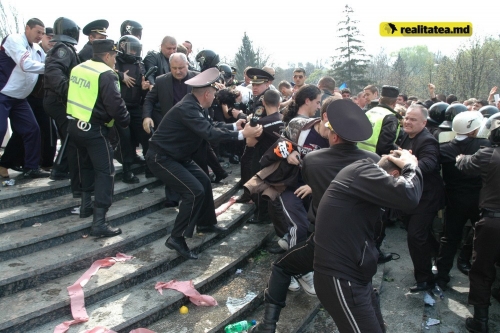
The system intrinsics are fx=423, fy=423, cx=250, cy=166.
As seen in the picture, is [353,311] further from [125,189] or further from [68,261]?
[125,189]

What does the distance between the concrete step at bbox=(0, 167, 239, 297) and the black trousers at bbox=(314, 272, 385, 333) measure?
9.40ft

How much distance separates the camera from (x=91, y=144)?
5277 mm

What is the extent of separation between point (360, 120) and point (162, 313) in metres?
2.69

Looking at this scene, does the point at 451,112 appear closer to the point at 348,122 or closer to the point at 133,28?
the point at 348,122

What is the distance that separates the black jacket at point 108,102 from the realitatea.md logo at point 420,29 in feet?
24.4

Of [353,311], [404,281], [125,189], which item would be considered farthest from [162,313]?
[404,281]

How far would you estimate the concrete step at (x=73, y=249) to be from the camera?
4238mm

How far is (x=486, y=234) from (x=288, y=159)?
2346mm

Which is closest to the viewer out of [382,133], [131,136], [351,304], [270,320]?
[351,304]

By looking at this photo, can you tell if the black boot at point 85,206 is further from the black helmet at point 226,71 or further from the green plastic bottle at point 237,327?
the black helmet at point 226,71

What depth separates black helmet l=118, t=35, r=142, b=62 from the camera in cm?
660

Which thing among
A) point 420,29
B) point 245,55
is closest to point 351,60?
point 245,55

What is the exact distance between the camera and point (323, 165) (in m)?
3.54

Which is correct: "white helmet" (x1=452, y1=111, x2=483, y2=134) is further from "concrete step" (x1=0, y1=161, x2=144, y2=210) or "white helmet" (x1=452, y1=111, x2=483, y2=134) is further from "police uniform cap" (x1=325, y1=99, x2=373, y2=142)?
"concrete step" (x1=0, y1=161, x2=144, y2=210)
